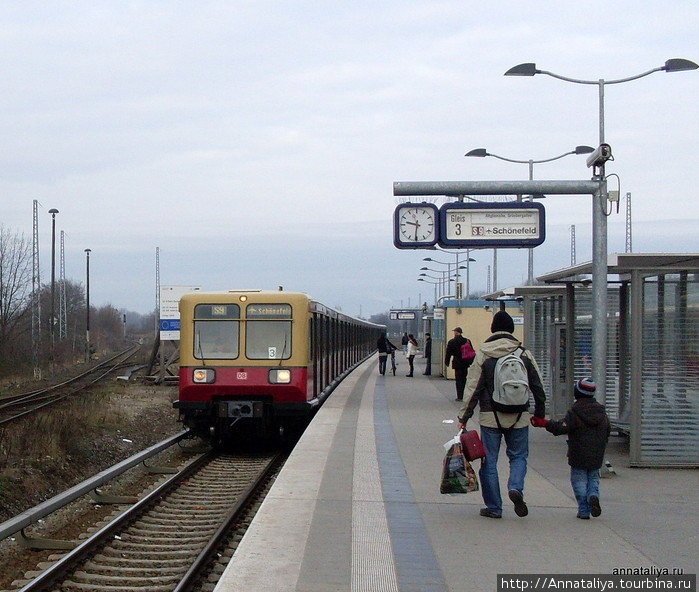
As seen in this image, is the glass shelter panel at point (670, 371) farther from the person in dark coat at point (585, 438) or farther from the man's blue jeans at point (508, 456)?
the man's blue jeans at point (508, 456)

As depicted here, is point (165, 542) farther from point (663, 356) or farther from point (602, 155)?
point (602, 155)

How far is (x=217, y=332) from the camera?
15.6m

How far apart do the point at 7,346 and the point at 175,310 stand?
44.9ft

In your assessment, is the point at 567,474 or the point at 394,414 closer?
the point at 567,474

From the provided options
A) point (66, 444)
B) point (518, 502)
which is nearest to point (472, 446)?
point (518, 502)

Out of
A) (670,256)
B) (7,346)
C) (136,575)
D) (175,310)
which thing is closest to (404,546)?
(136,575)

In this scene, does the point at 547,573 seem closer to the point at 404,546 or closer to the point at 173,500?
the point at 404,546

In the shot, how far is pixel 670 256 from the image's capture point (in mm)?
10219

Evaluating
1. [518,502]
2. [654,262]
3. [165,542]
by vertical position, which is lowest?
[165,542]

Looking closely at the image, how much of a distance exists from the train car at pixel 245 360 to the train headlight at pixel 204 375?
2 cm

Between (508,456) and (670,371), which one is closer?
(508,456)

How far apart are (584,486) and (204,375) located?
8.71 metres

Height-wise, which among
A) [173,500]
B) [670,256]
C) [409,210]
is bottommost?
[173,500]

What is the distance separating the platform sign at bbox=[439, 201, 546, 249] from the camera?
40.0 feet
